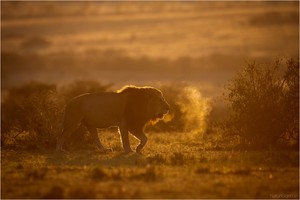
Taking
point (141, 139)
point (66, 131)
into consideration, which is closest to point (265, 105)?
point (141, 139)

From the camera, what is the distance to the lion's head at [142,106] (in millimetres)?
22703

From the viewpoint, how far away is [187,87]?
3741cm

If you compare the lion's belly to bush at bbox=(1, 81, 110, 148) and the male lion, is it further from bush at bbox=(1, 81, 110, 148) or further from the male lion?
bush at bbox=(1, 81, 110, 148)

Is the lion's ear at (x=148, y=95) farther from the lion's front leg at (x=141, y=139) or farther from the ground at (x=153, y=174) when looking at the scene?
the ground at (x=153, y=174)

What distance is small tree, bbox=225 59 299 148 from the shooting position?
2323 cm

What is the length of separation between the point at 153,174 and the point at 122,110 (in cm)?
557

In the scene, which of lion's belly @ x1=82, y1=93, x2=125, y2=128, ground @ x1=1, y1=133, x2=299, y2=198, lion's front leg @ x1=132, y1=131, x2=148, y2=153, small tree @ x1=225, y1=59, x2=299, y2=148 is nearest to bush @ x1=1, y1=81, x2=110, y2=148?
lion's belly @ x1=82, y1=93, x2=125, y2=128

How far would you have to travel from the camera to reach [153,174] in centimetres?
1733

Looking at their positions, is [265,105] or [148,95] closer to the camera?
[148,95]

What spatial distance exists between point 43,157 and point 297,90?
7048 mm

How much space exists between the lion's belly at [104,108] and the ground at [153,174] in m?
0.87

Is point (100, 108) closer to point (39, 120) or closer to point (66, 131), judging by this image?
point (66, 131)

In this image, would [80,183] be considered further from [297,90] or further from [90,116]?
[297,90]

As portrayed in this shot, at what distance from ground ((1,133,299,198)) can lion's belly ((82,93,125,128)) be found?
0.87 metres
